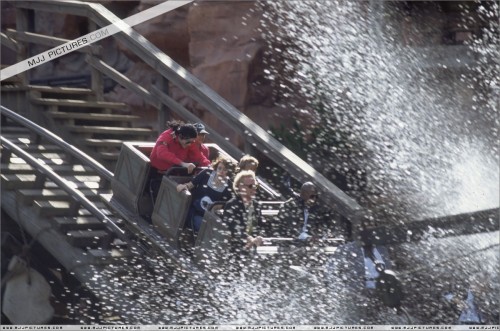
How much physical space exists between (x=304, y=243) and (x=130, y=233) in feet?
4.43

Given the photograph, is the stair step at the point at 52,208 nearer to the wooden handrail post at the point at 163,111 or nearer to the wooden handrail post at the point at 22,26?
the wooden handrail post at the point at 163,111

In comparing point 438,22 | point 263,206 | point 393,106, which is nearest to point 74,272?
point 263,206

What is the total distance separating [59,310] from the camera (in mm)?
7730

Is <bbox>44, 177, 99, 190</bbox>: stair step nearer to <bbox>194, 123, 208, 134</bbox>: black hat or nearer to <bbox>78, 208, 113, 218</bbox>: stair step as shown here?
<bbox>78, 208, 113, 218</bbox>: stair step

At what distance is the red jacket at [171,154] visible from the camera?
7035 millimetres

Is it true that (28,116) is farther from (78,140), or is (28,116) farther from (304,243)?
(304,243)

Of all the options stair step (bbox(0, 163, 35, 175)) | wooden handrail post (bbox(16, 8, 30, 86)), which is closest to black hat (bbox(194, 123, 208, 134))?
stair step (bbox(0, 163, 35, 175))

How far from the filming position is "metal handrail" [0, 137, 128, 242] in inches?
284

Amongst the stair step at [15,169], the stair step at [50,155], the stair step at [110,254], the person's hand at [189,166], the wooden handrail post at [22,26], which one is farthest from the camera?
the wooden handrail post at [22,26]

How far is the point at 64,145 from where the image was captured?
766cm

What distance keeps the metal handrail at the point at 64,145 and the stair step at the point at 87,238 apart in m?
0.38

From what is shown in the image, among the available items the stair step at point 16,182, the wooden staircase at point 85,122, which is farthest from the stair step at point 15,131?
the stair step at point 16,182

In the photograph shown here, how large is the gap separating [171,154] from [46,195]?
1213 millimetres

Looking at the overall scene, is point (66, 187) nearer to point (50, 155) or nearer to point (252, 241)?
point (50, 155)
